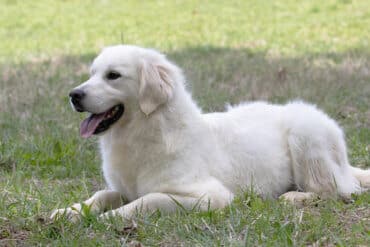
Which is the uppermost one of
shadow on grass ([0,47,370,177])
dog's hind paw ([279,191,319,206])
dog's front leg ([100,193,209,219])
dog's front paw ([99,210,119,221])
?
dog's front paw ([99,210,119,221])

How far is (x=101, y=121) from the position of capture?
540 centimetres

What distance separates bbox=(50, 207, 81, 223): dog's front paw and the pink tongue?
2.05 feet

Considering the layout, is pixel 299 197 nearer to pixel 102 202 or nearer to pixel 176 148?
pixel 176 148

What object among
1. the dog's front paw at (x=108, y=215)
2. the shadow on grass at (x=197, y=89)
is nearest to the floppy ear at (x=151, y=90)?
the dog's front paw at (x=108, y=215)

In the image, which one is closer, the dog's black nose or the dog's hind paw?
the dog's black nose

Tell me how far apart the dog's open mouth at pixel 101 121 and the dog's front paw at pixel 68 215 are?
66 cm

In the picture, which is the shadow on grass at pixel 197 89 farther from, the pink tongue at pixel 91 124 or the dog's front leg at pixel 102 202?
the pink tongue at pixel 91 124

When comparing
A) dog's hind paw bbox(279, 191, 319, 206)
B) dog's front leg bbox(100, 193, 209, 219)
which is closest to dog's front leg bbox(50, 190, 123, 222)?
dog's front leg bbox(100, 193, 209, 219)

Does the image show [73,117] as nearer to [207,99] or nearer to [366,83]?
[207,99]

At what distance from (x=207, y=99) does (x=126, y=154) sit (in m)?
4.18

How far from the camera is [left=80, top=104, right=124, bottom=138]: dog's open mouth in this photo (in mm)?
5379

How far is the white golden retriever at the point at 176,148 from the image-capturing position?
532cm

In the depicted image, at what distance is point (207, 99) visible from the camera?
31.3 ft

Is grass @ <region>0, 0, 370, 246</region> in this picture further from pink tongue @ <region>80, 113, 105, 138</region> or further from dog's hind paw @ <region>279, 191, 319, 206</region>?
pink tongue @ <region>80, 113, 105, 138</region>
